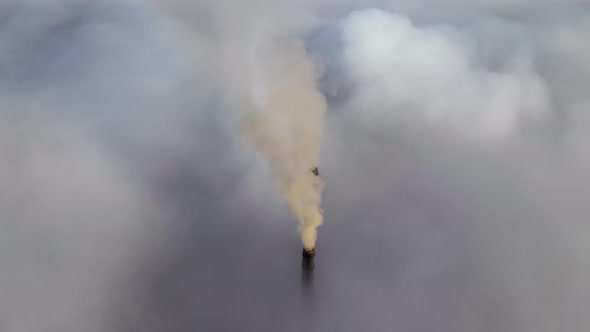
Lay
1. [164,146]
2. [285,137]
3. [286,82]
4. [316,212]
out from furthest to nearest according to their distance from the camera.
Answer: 1. [164,146]
2. [286,82]
3. [285,137]
4. [316,212]

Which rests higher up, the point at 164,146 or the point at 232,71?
the point at 232,71

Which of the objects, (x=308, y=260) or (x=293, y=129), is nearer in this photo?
(x=308, y=260)

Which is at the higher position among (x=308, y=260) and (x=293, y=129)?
(x=293, y=129)

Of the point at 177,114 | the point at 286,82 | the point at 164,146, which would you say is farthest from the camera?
the point at 177,114

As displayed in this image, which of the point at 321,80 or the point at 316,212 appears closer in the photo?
the point at 316,212

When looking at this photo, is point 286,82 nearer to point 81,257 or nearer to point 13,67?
point 81,257

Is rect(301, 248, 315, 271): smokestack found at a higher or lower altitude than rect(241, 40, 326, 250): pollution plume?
lower

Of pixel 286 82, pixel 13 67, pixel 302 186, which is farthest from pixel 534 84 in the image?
pixel 13 67

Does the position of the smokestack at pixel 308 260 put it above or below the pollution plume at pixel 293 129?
below
